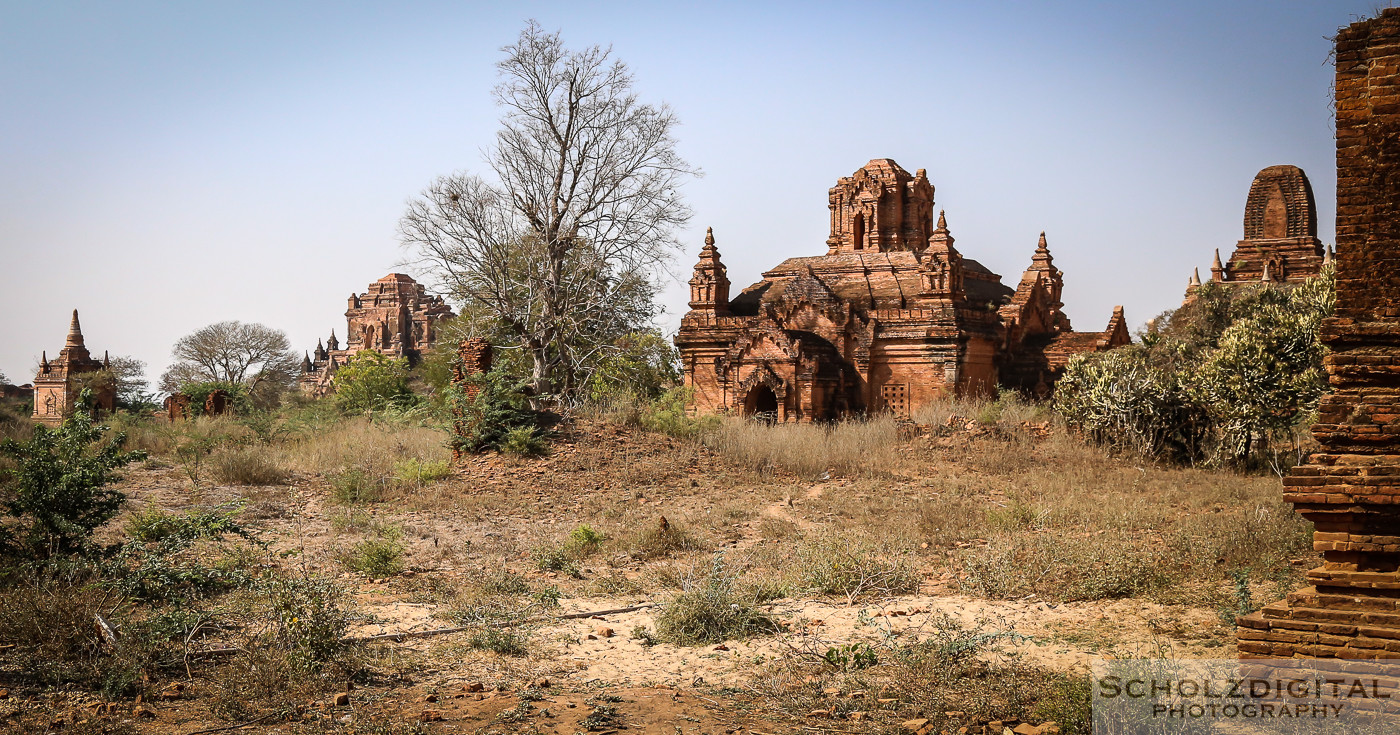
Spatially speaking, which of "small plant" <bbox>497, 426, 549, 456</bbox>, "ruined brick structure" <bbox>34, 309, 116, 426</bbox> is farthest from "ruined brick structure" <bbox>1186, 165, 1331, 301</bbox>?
"ruined brick structure" <bbox>34, 309, 116, 426</bbox>

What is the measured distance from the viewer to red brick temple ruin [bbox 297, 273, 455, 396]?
2485 inches

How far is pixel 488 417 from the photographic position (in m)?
16.0

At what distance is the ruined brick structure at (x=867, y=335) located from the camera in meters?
22.9

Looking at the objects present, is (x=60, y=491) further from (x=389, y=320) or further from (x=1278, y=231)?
(x=389, y=320)

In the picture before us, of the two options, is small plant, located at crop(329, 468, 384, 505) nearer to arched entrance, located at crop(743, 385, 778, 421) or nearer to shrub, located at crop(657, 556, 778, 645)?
shrub, located at crop(657, 556, 778, 645)

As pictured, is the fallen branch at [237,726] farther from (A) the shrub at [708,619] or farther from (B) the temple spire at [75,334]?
(B) the temple spire at [75,334]

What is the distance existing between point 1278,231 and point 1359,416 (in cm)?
2790

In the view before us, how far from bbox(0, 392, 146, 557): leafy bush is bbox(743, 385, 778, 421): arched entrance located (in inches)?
620

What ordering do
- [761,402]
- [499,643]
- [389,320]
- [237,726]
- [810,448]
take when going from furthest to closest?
[389,320]
[761,402]
[810,448]
[499,643]
[237,726]

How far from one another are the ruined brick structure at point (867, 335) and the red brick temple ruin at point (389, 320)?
39.6 metres

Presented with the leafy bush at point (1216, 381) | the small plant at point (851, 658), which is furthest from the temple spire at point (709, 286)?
the small plant at point (851, 658)

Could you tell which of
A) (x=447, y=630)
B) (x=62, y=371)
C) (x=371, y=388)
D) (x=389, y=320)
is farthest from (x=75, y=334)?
(x=447, y=630)

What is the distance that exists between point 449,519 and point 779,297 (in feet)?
46.8

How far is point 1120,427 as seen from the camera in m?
15.4
